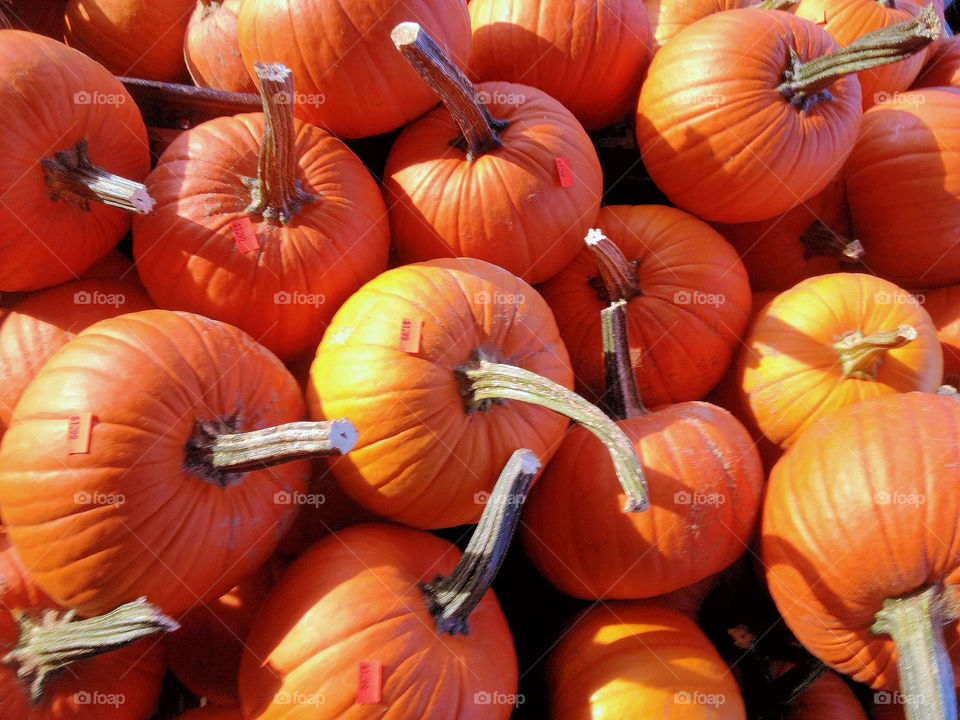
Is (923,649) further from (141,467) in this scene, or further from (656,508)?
(141,467)

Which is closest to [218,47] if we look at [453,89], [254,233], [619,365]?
[254,233]

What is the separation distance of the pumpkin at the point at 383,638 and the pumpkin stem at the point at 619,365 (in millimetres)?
669

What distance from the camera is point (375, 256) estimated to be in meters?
2.03

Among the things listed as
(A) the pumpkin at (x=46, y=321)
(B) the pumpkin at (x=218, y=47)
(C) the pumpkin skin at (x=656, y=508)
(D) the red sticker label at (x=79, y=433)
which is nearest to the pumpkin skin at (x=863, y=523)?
(C) the pumpkin skin at (x=656, y=508)

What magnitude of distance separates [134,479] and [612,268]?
59.4 inches

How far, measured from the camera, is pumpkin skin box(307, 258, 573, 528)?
1556 mm

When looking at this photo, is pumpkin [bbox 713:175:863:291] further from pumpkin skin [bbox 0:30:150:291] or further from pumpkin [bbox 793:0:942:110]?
pumpkin skin [bbox 0:30:150:291]

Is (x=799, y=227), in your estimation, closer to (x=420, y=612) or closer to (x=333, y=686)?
(x=420, y=612)

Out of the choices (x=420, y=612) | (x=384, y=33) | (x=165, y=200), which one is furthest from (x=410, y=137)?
(x=420, y=612)

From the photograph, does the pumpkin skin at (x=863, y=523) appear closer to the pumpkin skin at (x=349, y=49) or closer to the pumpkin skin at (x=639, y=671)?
the pumpkin skin at (x=639, y=671)

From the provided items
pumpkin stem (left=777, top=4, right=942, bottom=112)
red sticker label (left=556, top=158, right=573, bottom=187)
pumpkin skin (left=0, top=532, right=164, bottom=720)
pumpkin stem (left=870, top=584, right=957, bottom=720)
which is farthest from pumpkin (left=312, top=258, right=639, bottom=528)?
pumpkin stem (left=777, top=4, right=942, bottom=112)

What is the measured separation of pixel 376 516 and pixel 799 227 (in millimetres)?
2170

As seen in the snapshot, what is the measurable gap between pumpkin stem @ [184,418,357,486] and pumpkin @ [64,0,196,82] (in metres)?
2.07

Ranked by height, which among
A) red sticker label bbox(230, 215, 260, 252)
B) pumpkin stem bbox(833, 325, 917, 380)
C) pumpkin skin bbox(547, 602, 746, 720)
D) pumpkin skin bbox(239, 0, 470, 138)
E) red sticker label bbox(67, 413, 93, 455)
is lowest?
pumpkin skin bbox(547, 602, 746, 720)
